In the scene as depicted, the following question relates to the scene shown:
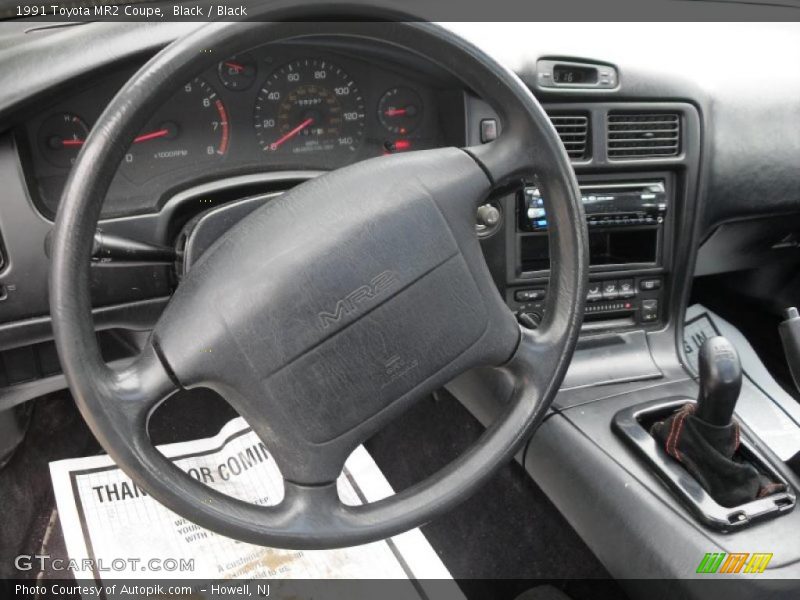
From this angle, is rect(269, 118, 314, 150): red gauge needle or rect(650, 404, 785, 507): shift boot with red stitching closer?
rect(650, 404, 785, 507): shift boot with red stitching

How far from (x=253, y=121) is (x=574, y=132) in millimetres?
495

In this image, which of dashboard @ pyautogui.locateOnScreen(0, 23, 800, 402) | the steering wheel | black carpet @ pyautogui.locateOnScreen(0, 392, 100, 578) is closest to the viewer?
the steering wheel

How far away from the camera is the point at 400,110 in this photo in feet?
3.91

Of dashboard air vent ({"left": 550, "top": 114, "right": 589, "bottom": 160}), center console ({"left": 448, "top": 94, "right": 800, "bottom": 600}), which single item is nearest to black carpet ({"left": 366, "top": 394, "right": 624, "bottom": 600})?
center console ({"left": 448, "top": 94, "right": 800, "bottom": 600})

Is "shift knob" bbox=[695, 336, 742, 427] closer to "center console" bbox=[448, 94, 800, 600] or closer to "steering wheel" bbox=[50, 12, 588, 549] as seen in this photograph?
"center console" bbox=[448, 94, 800, 600]

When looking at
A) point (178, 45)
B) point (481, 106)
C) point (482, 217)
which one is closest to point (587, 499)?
point (482, 217)

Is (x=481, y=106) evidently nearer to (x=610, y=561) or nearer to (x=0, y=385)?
(x=610, y=561)

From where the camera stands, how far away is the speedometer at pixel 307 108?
1096 millimetres

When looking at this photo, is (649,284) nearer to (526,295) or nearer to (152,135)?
(526,295)

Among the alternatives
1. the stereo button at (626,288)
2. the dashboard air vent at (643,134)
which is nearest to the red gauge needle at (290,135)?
the dashboard air vent at (643,134)

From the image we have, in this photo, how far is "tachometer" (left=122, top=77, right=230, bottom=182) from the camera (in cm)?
104

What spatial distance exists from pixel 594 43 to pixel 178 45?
2.59 feet

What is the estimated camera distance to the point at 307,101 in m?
1.11

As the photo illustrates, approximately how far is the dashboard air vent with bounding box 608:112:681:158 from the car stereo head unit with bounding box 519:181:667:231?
2.0 inches
